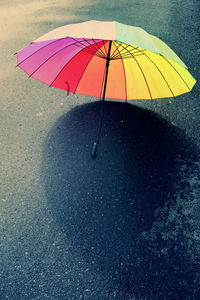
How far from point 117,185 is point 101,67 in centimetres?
150

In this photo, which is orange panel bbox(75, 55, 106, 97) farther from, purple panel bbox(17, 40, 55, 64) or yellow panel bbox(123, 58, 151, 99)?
purple panel bbox(17, 40, 55, 64)

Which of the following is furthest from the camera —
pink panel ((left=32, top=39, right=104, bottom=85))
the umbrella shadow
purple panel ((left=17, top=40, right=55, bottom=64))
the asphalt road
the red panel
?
the red panel

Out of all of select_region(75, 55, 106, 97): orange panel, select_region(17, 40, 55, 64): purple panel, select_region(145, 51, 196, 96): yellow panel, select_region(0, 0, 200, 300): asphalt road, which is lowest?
select_region(0, 0, 200, 300): asphalt road

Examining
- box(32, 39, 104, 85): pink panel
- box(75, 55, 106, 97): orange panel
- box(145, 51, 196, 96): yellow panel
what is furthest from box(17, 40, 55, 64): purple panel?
box(145, 51, 196, 96): yellow panel

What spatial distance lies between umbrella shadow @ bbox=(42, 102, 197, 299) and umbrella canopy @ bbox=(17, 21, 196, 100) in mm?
604

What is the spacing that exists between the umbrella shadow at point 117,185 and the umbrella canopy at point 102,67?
60 centimetres

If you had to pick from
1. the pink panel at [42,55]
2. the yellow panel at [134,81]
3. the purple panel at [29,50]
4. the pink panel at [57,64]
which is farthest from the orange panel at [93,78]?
the purple panel at [29,50]

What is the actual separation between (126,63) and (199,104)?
1756mm

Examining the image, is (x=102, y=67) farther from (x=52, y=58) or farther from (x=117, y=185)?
(x=117, y=185)

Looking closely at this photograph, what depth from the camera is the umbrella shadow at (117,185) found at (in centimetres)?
242

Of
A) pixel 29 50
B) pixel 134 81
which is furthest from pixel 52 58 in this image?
pixel 134 81

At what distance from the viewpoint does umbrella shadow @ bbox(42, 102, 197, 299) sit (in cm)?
242

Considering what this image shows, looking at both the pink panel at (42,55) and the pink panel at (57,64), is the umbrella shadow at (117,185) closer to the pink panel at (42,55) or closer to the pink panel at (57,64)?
the pink panel at (57,64)

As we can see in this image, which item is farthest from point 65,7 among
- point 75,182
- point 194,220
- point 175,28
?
point 194,220
